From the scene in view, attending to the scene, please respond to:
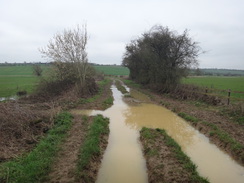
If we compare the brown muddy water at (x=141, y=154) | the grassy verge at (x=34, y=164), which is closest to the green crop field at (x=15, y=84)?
the brown muddy water at (x=141, y=154)

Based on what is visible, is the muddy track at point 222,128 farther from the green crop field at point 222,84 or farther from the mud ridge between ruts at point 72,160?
the green crop field at point 222,84

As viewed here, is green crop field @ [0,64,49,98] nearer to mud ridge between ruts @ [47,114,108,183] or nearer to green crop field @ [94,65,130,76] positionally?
mud ridge between ruts @ [47,114,108,183]

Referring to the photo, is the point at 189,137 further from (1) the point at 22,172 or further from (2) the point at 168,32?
(2) the point at 168,32

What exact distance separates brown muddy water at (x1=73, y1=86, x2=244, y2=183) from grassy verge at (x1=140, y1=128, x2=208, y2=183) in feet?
1.16

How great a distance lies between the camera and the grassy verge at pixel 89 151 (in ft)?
17.1

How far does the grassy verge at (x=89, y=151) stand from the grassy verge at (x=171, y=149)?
1933 mm

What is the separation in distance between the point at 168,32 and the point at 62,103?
18.2m

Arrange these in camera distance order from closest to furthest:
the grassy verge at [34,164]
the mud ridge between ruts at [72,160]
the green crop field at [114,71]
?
the grassy verge at [34,164]
the mud ridge between ruts at [72,160]
the green crop field at [114,71]

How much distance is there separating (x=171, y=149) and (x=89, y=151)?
3.16 m

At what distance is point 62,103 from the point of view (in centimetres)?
1508

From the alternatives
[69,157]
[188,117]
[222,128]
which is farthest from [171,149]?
[188,117]

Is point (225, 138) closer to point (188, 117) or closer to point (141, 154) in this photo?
point (188, 117)

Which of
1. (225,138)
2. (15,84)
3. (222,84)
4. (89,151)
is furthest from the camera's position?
(222,84)

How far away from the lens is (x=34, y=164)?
5414 millimetres
